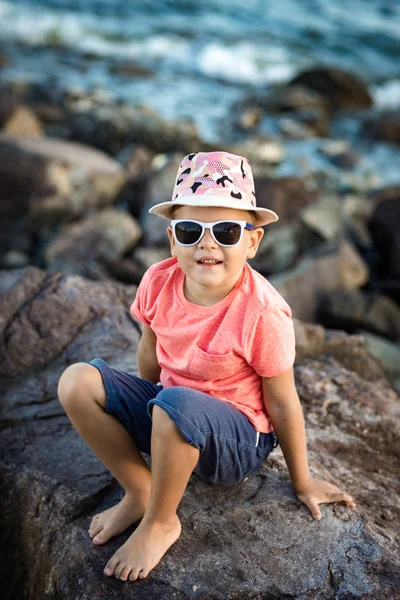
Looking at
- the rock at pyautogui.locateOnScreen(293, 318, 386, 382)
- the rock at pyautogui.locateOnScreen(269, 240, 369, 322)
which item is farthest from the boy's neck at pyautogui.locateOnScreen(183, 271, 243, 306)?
the rock at pyautogui.locateOnScreen(269, 240, 369, 322)

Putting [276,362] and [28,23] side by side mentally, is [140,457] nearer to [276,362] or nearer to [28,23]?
[276,362]

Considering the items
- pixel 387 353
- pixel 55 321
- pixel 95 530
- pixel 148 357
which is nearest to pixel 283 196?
pixel 387 353

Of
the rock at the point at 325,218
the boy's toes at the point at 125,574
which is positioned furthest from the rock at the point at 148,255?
→ the boy's toes at the point at 125,574

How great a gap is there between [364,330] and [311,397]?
2815mm

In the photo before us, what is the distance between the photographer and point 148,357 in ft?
7.86

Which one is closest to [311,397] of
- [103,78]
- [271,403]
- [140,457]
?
[271,403]

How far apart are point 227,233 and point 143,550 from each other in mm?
1006

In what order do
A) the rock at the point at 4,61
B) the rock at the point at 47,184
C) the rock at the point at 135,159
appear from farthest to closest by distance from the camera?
the rock at the point at 4,61 < the rock at the point at 135,159 < the rock at the point at 47,184

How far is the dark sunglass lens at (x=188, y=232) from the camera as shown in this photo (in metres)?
1.97

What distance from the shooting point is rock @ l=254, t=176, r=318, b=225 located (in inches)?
262

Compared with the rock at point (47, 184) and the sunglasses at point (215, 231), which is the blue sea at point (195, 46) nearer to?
the rock at point (47, 184)

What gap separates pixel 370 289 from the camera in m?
6.17

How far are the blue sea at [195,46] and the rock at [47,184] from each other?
13.7ft

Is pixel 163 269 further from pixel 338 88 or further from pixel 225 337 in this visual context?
pixel 338 88
